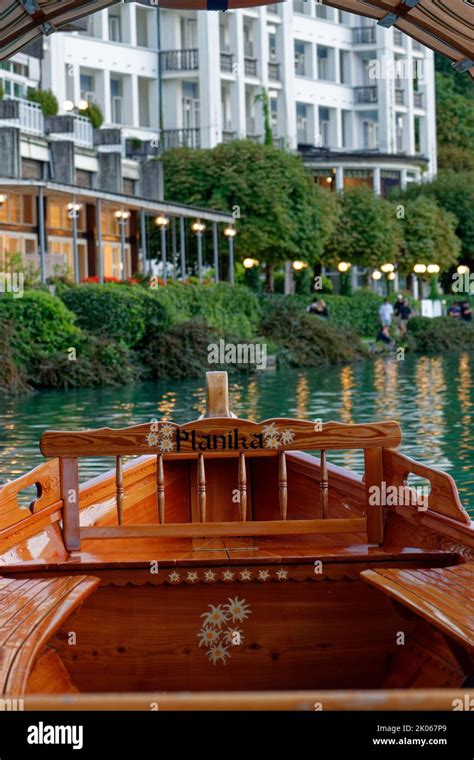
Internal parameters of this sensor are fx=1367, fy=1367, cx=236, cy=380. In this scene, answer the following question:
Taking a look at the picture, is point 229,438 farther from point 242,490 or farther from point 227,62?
point 227,62

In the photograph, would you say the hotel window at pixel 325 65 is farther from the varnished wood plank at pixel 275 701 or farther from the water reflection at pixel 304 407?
the varnished wood plank at pixel 275 701

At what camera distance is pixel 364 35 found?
6550 centimetres

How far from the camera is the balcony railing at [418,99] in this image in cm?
6988

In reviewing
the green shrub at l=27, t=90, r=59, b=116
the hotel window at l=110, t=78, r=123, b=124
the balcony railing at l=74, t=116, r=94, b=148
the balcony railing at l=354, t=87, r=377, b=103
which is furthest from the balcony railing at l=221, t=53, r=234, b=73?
the green shrub at l=27, t=90, r=59, b=116

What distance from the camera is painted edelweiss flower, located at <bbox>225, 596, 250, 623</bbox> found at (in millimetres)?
5559

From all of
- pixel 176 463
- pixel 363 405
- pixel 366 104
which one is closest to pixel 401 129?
pixel 366 104

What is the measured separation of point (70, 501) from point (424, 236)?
5047 cm

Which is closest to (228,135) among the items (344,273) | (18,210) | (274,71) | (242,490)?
(274,71)

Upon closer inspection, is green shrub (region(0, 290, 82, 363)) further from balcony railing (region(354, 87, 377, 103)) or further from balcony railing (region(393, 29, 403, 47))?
balcony railing (region(393, 29, 403, 47))

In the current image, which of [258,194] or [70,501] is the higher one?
[258,194]

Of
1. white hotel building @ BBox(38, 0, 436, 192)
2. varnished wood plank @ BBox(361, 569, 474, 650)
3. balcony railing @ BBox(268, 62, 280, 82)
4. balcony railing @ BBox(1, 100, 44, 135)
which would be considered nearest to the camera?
varnished wood plank @ BBox(361, 569, 474, 650)

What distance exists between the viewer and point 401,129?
69.4m

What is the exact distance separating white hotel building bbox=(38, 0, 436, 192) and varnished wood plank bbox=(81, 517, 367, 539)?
41.2 meters
